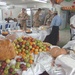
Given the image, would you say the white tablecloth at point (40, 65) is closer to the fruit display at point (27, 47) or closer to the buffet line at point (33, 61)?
the buffet line at point (33, 61)

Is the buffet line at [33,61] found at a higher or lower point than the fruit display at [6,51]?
lower

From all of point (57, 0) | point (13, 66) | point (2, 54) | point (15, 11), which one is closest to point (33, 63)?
point (13, 66)

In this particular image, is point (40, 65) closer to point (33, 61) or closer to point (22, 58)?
point (33, 61)

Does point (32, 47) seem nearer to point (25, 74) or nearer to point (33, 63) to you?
point (33, 63)

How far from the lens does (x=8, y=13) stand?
13.8 metres

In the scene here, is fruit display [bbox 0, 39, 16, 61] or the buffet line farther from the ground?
fruit display [bbox 0, 39, 16, 61]

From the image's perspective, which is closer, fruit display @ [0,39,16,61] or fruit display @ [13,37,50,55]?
fruit display @ [0,39,16,61]

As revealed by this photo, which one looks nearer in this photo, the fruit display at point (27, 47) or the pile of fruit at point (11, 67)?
the pile of fruit at point (11, 67)

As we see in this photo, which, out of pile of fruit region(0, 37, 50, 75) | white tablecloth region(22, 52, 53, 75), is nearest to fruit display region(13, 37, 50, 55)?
pile of fruit region(0, 37, 50, 75)

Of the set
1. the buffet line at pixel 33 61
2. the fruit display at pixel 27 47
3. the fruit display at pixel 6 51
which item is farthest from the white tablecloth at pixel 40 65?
the fruit display at pixel 6 51

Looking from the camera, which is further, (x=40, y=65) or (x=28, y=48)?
(x=28, y=48)

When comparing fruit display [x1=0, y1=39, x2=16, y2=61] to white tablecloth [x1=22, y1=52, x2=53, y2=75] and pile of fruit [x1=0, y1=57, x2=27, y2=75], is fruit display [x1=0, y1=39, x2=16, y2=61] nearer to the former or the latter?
pile of fruit [x1=0, y1=57, x2=27, y2=75]

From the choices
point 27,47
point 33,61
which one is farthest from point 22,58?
point 27,47

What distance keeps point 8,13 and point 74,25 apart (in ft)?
32.9
